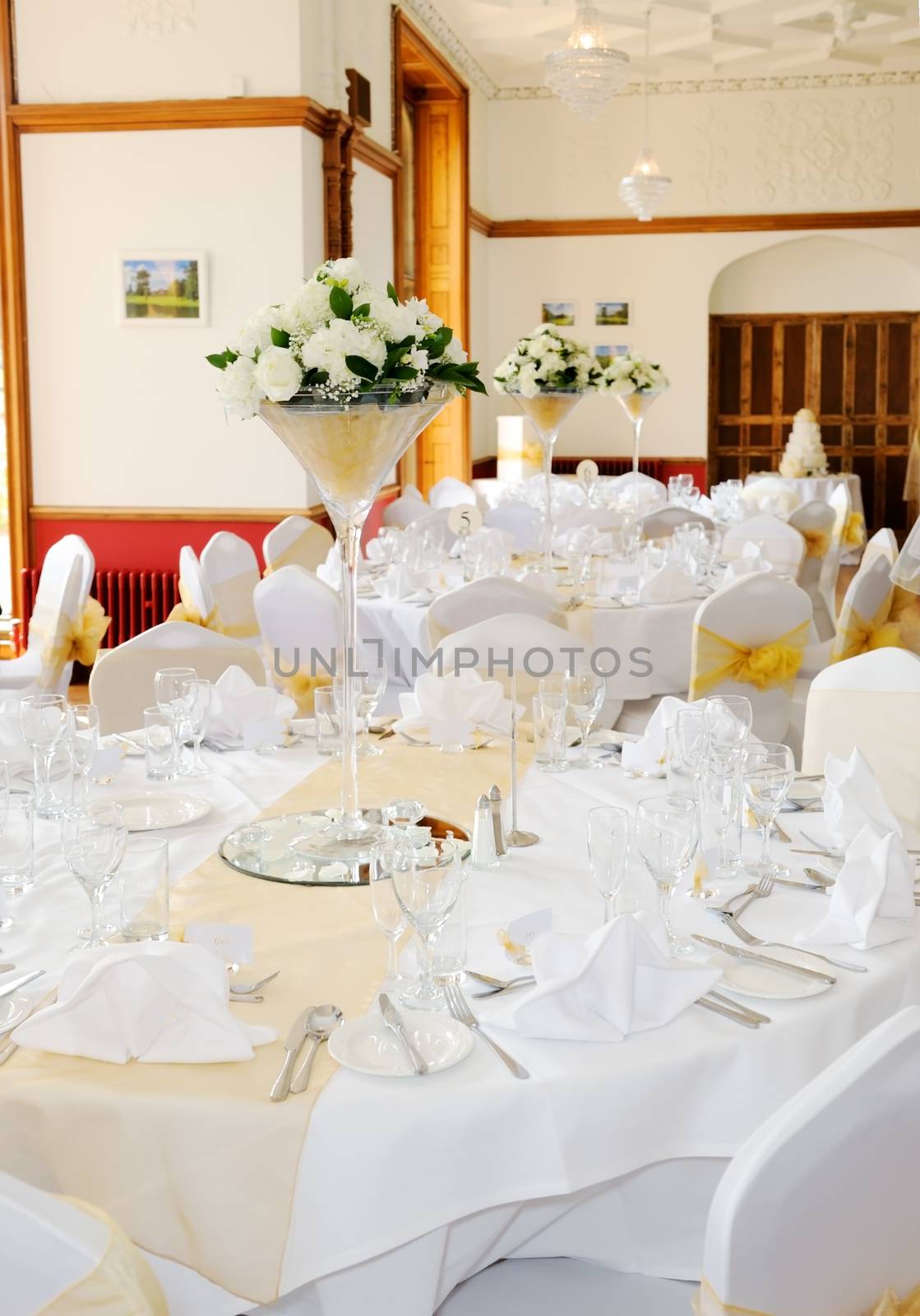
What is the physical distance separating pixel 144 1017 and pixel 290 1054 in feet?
0.58

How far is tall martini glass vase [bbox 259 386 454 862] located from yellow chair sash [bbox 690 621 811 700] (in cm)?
208

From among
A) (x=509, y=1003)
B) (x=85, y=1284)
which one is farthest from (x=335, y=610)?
(x=85, y=1284)

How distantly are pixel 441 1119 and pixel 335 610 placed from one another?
326cm

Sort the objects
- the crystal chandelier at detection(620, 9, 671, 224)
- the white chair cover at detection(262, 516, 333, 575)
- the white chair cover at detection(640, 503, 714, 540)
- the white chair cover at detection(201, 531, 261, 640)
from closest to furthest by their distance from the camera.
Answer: the white chair cover at detection(201, 531, 261, 640) → the white chair cover at detection(262, 516, 333, 575) → the white chair cover at detection(640, 503, 714, 540) → the crystal chandelier at detection(620, 9, 671, 224)

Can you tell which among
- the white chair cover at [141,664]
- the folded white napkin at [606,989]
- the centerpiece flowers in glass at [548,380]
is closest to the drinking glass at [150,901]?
the folded white napkin at [606,989]

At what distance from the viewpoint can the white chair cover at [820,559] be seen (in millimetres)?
7301

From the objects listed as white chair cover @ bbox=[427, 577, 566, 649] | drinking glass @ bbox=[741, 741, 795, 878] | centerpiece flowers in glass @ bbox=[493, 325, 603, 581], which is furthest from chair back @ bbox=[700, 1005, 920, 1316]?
centerpiece flowers in glass @ bbox=[493, 325, 603, 581]

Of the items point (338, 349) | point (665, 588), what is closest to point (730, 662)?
point (665, 588)

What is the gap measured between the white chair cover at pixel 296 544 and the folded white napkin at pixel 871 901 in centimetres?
446

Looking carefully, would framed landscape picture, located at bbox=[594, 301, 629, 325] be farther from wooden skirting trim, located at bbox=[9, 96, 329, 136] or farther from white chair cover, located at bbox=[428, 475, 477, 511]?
wooden skirting trim, located at bbox=[9, 96, 329, 136]

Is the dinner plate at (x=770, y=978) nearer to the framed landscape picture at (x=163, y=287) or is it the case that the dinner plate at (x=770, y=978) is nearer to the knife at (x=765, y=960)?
the knife at (x=765, y=960)

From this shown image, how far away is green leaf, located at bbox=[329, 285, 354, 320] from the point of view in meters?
2.22

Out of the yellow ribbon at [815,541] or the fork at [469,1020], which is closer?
the fork at [469,1020]

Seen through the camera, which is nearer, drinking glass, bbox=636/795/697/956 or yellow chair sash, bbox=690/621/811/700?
drinking glass, bbox=636/795/697/956
